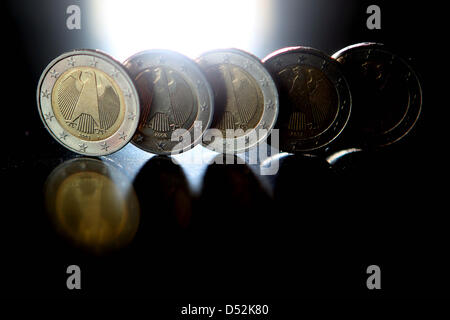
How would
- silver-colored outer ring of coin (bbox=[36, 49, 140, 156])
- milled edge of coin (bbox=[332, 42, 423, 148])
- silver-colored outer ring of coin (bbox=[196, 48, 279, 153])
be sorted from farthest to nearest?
milled edge of coin (bbox=[332, 42, 423, 148])
silver-colored outer ring of coin (bbox=[196, 48, 279, 153])
silver-colored outer ring of coin (bbox=[36, 49, 140, 156])

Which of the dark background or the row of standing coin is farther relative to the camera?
the row of standing coin

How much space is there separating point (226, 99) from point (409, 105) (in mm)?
1288

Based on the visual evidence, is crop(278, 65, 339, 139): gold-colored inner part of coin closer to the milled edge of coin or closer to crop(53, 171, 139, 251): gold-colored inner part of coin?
the milled edge of coin

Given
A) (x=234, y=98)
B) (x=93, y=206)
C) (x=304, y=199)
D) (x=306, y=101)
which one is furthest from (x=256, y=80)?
(x=93, y=206)

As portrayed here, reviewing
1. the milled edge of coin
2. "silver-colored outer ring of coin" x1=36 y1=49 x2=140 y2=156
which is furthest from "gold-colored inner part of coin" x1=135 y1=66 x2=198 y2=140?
the milled edge of coin

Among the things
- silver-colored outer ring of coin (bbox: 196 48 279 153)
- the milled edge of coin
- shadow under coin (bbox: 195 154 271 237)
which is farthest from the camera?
the milled edge of coin

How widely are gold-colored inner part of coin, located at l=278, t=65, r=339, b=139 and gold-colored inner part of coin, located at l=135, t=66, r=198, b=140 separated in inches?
24.6

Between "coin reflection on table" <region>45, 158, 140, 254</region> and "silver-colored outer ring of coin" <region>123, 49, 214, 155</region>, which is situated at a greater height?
"silver-colored outer ring of coin" <region>123, 49, 214, 155</region>

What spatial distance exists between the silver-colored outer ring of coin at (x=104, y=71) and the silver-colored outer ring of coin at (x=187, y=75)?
0.34 ft

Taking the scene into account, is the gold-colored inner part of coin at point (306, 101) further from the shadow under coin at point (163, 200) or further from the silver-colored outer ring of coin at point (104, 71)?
the silver-colored outer ring of coin at point (104, 71)

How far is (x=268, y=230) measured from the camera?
1.52 meters

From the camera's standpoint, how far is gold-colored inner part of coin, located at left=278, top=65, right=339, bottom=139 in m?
2.41

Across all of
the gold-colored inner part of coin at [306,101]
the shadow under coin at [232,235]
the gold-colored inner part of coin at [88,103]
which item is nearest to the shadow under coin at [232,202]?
the shadow under coin at [232,235]

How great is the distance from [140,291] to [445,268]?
1050 mm
